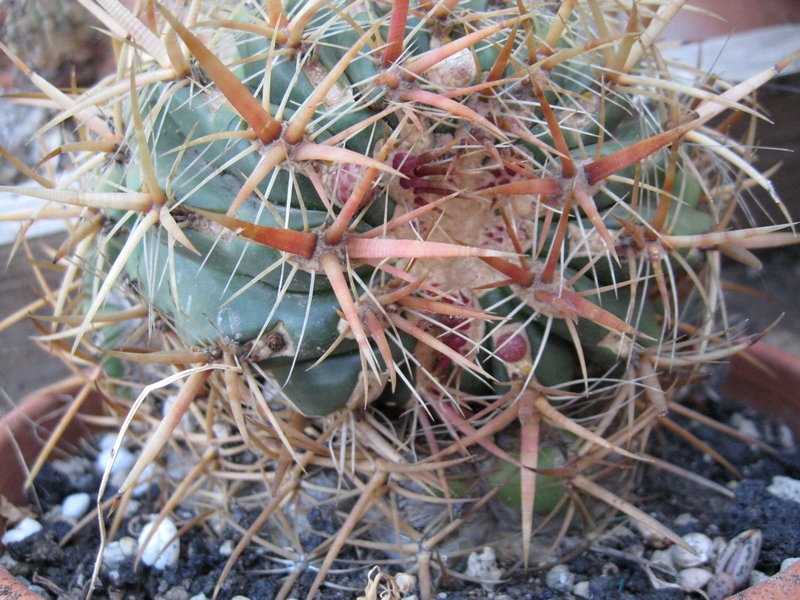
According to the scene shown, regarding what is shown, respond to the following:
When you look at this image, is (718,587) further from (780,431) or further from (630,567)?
(780,431)

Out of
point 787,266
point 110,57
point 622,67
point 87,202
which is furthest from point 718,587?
point 110,57

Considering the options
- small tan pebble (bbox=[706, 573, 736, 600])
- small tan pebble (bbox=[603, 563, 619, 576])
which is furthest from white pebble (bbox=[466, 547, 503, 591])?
small tan pebble (bbox=[706, 573, 736, 600])

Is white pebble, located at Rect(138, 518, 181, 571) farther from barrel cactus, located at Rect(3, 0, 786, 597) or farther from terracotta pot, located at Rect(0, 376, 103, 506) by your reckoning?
terracotta pot, located at Rect(0, 376, 103, 506)

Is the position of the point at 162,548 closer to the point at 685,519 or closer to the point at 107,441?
the point at 107,441

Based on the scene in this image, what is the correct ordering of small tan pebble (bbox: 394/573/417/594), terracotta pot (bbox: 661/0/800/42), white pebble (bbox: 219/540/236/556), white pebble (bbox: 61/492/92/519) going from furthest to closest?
terracotta pot (bbox: 661/0/800/42), white pebble (bbox: 61/492/92/519), white pebble (bbox: 219/540/236/556), small tan pebble (bbox: 394/573/417/594)

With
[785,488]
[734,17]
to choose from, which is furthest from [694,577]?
[734,17]
